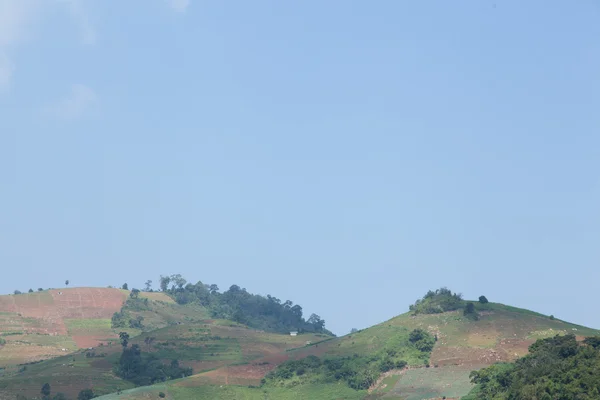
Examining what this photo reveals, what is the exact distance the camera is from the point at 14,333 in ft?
553

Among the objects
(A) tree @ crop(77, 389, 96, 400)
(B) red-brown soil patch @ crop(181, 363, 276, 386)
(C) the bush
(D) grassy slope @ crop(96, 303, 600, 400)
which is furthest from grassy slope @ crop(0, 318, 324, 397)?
(C) the bush

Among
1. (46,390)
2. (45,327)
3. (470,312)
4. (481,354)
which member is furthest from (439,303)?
(45,327)

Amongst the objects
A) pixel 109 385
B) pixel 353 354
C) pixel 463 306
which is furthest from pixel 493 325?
pixel 109 385

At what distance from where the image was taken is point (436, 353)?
360ft

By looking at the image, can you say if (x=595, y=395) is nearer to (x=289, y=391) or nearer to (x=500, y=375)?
(x=500, y=375)

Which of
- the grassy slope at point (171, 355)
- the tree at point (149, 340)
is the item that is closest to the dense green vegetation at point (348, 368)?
the grassy slope at point (171, 355)

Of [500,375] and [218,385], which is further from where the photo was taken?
[218,385]

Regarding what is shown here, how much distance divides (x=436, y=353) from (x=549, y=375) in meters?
36.9

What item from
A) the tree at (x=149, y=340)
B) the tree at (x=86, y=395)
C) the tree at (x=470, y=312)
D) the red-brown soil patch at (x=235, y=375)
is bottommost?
the tree at (x=86, y=395)

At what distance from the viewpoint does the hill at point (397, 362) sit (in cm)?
10069

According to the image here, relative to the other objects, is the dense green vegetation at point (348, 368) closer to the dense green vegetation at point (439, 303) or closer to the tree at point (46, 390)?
the dense green vegetation at point (439, 303)

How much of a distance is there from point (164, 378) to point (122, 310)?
7940 cm

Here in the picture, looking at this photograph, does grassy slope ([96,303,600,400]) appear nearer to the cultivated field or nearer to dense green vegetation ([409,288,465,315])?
dense green vegetation ([409,288,465,315])

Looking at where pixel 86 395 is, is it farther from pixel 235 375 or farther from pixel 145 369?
pixel 235 375
